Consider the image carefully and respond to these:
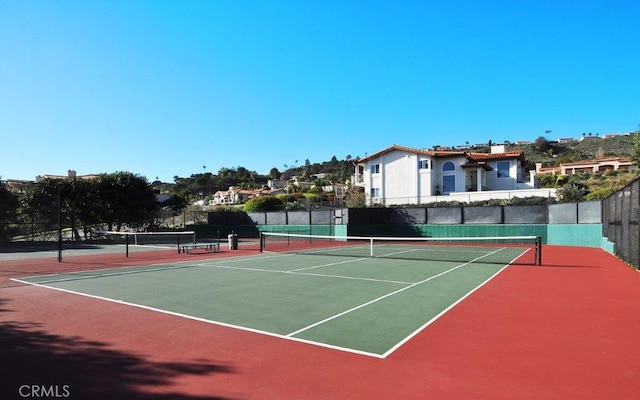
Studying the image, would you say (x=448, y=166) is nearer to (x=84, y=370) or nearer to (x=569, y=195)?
(x=569, y=195)

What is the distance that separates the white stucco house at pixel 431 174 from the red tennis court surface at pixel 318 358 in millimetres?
37792

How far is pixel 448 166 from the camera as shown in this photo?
48.4 metres

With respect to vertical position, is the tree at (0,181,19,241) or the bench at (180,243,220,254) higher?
the tree at (0,181,19,241)

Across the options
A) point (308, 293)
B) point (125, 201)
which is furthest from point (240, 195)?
point (308, 293)

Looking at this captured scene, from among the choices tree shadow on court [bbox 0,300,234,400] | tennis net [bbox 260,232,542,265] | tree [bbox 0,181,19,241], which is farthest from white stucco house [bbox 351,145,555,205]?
tree shadow on court [bbox 0,300,234,400]

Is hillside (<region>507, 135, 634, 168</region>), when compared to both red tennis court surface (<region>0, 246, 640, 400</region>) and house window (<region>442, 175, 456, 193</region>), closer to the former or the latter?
house window (<region>442, 175, 456, 193</region>)

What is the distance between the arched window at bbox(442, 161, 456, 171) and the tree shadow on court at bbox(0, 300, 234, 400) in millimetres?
46195

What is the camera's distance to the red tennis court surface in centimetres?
458

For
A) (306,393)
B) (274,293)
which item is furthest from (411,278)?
(306,393)

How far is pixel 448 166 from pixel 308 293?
4173 cm

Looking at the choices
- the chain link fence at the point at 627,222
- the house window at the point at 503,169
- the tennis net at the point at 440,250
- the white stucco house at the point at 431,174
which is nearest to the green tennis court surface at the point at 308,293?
the tennis net at the point at 440,250

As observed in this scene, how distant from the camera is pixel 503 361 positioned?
542 centimetres

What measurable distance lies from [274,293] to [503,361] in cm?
589

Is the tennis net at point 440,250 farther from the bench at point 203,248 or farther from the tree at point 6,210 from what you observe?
the tree at point 6,210
